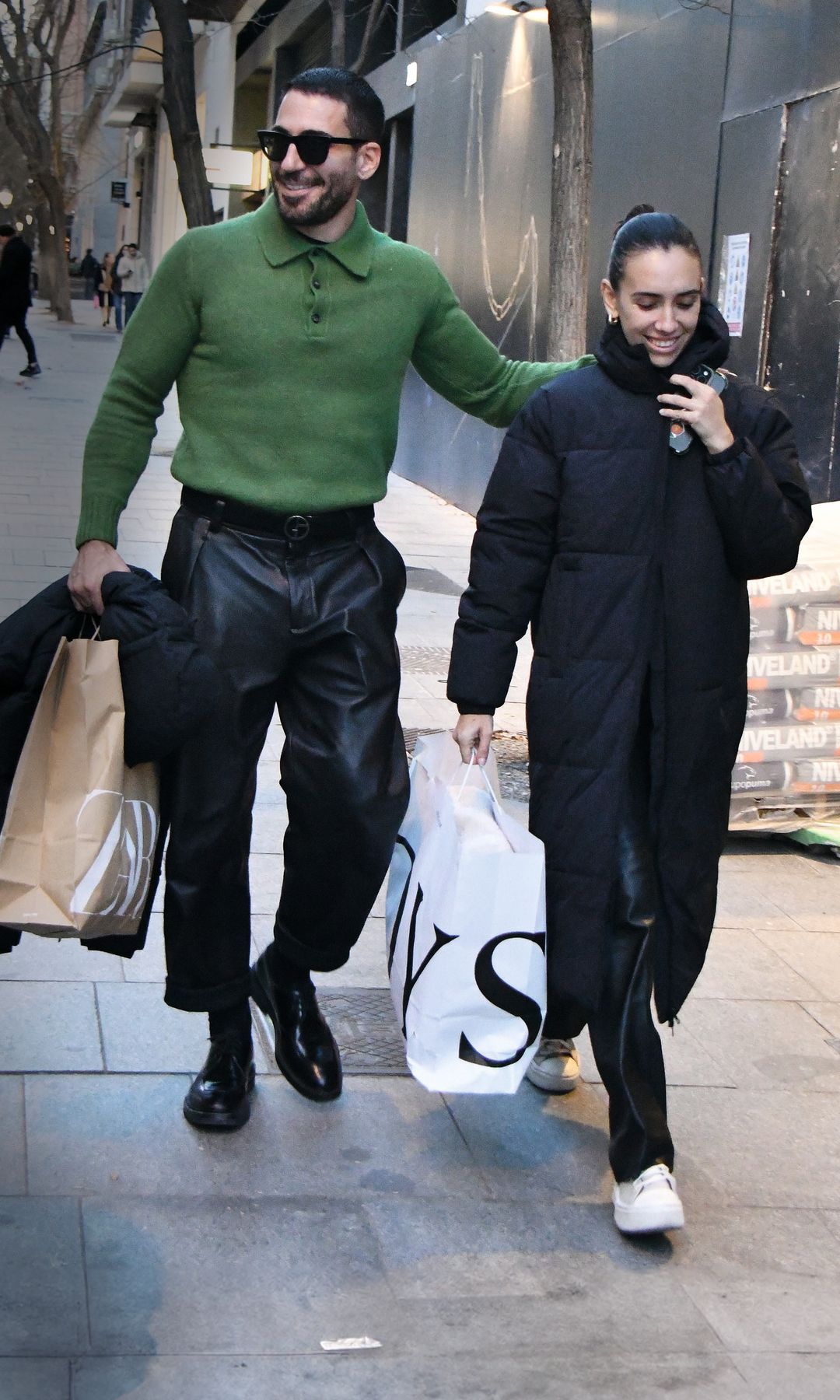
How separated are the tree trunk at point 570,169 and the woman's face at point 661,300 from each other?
11.7 feet

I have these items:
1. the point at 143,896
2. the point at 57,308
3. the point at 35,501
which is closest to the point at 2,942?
the point at 143,896

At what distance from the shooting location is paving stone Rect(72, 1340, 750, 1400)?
282cm

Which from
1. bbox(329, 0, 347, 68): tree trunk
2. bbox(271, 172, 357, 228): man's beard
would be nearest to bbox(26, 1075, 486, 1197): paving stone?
bbox(271, 172, 357, 228): man's beard

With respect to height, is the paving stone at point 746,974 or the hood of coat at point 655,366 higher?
the hood of coat at point 655,366

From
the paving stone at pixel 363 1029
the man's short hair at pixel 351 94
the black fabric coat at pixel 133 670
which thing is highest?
the man's short hair at pixel 351 94

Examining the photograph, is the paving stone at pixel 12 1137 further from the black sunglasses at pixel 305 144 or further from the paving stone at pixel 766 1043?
the black sunglasses at pixel 305 144

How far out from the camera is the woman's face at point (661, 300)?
325 cm

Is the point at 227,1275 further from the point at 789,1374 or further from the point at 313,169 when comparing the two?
the point at 313,169

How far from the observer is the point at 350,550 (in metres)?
3.66

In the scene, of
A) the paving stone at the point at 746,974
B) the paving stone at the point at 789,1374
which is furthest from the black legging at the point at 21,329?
the paving stone at the point at 789,1374

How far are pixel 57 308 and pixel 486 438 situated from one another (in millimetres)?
30890

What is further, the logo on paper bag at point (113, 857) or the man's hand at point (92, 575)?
the man's hand at point (92, 575)

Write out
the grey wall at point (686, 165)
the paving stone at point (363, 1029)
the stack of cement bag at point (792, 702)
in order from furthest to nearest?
the grey wall at point (686, 165) < the stack of cement bag at point (792, 702) < the paving stone at point (363, 1029)

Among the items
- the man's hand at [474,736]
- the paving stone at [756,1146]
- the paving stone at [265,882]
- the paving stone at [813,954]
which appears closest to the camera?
the man's hand at [474,736]
